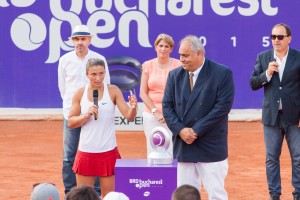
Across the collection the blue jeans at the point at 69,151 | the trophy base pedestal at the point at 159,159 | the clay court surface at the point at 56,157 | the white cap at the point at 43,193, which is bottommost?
the clay court surface at the point at 56,157

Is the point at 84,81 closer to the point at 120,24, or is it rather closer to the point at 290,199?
the point at 290,199

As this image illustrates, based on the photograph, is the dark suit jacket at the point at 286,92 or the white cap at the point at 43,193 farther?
the dark suit jacket at the point at 286,92

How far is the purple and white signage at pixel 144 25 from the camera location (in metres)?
17.1

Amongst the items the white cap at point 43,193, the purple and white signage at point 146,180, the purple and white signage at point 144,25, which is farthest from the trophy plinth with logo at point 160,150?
the purple and white signage at point 144,25

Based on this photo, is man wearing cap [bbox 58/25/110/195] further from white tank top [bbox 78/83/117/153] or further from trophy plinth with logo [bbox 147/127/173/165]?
trophy plinth with logo [bbox 147/127/173/165]

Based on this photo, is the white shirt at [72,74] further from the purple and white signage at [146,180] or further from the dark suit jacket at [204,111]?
the purple and white signage at [146,180]

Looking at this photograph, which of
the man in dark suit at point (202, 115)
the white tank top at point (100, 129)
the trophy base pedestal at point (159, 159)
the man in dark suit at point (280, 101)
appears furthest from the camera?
the man in dark suit at point (280, 101)

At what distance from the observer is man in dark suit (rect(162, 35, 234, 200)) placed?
7.98 m

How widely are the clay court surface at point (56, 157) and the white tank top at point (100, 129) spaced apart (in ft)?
7.52

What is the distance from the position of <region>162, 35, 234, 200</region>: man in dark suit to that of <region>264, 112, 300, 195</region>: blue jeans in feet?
5.84

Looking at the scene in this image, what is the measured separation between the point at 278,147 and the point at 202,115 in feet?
6.81

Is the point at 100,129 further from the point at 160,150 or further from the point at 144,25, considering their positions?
the point at 144,25

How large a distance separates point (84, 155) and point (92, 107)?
0.53 meters

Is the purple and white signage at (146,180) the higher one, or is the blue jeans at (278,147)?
the purple and white signage at (146,180)
